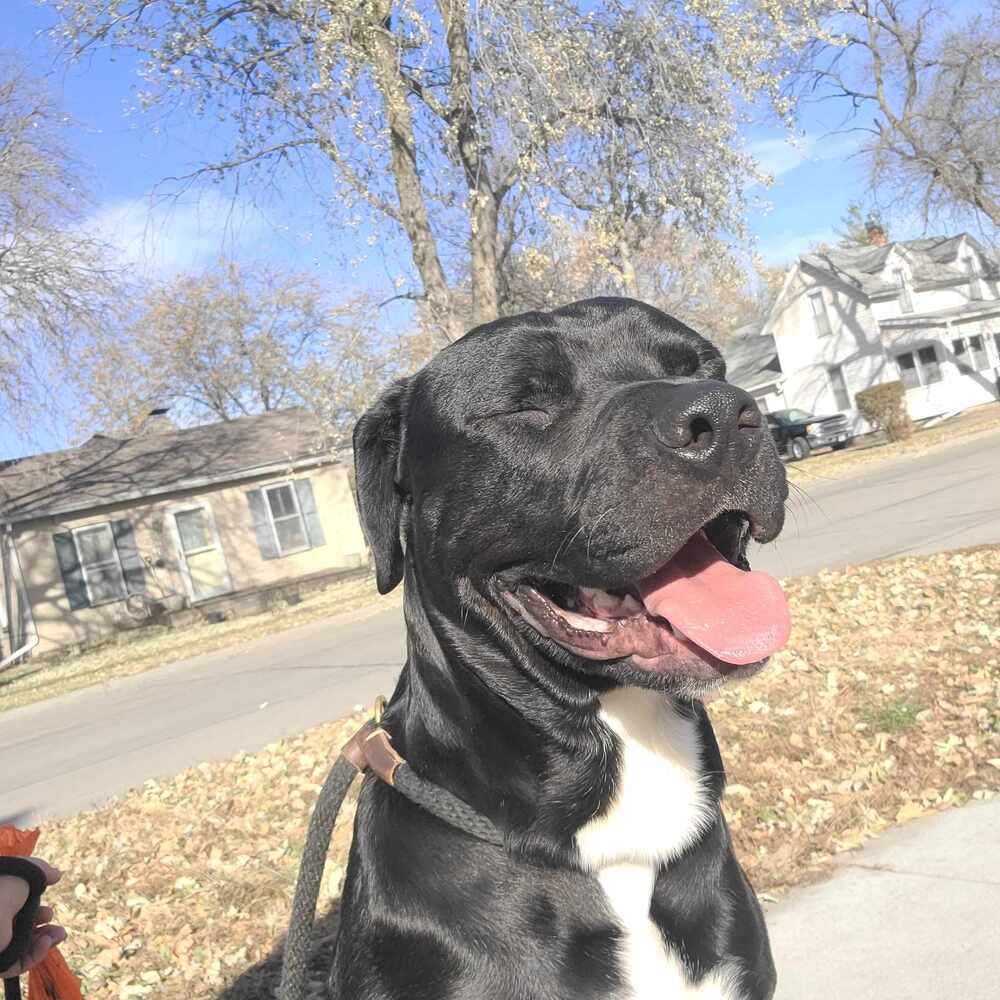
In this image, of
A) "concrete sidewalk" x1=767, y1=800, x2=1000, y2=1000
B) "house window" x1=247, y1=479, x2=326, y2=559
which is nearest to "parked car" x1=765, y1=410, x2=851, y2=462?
"house window" x1=247, y1=479, x2=326, y2=559

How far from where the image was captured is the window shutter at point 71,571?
78.8ft

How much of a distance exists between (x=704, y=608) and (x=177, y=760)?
6.78 meters

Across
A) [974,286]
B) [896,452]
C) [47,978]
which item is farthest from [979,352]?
[47,978]

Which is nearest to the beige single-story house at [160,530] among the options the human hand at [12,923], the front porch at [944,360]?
the human hand at [12,923]

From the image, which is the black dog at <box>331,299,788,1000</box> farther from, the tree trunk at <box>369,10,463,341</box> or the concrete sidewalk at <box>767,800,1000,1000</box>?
the tree trunk at <box>369,10,463,341</box>

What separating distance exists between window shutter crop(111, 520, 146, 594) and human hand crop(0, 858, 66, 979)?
936 inches

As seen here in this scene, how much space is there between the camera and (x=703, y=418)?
199cm

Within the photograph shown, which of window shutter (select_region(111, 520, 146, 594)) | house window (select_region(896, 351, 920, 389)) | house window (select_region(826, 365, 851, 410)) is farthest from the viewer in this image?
house window (select_region(826, 365, 851, 410))

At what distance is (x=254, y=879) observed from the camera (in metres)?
4.81

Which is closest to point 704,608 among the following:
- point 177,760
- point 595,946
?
point 595,946

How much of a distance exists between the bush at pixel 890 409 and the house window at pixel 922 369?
432 inches

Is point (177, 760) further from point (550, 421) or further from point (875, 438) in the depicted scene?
point (875, 438)

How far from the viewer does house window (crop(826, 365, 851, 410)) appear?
130 ft

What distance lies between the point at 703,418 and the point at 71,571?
24635 millimetres
